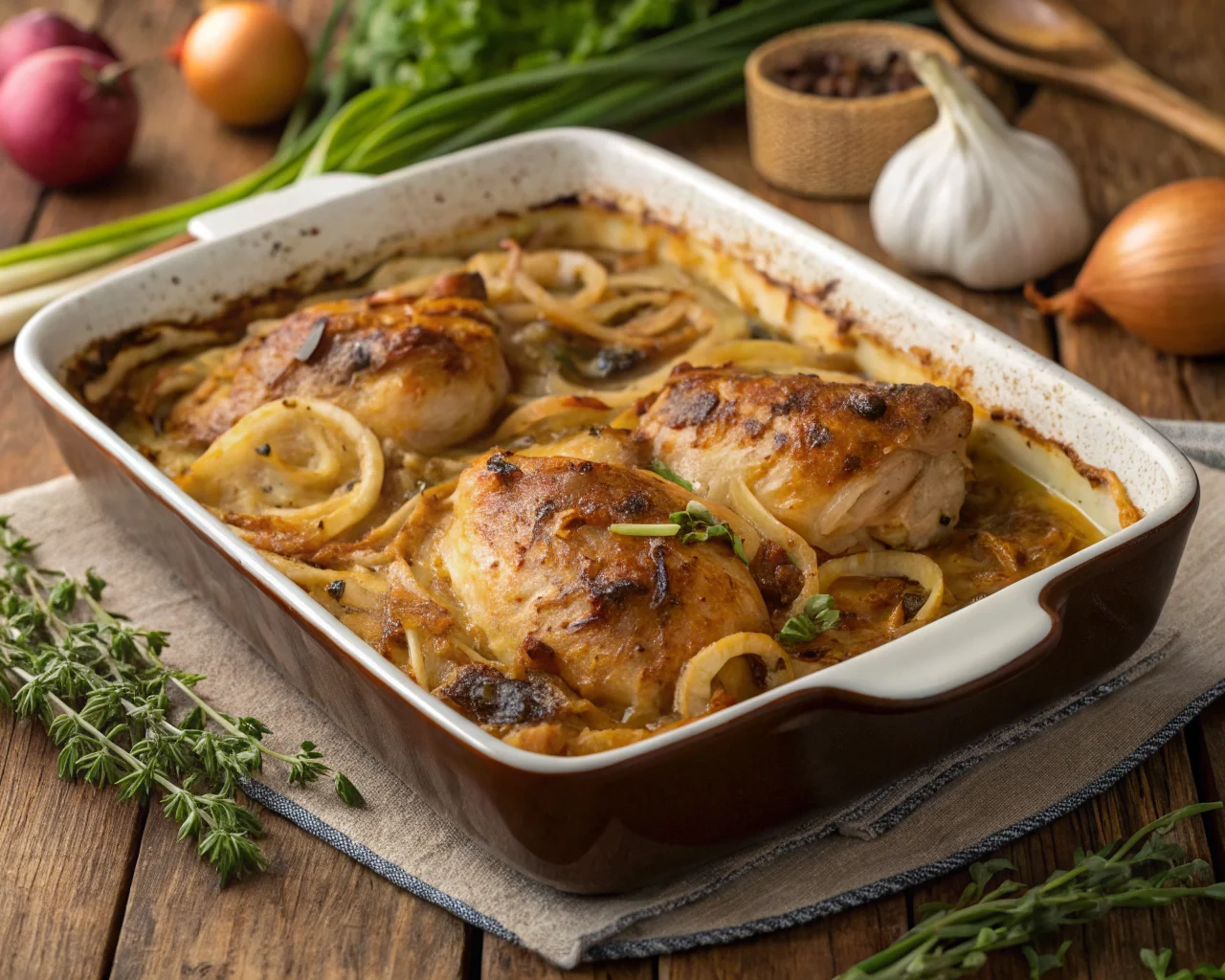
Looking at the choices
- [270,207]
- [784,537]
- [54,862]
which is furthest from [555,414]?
[54,862]

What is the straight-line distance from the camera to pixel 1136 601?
2.94m

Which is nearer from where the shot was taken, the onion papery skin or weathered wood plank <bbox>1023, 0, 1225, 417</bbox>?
weathered wood plank <bbox>1023, 0, 1225, 417</bbox>

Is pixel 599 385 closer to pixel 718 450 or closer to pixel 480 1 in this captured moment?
pixel 718 450

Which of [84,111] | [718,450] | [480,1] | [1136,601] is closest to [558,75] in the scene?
[480,1]

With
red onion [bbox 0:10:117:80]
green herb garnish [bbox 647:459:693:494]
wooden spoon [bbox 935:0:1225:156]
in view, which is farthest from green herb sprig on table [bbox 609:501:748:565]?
red onion [bbox 0:10:117:80]

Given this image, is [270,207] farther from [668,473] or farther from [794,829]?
[794,829]

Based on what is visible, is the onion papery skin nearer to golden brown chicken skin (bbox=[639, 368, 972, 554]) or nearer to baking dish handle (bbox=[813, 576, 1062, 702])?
golden brown chicken skin (bbox=[639, 368, 972, 554])

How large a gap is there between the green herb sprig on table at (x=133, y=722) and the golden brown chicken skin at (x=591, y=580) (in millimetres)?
499

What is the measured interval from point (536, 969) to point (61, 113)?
4.22 meters

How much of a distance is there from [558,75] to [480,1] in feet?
1.60

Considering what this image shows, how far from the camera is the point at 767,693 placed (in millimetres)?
2521

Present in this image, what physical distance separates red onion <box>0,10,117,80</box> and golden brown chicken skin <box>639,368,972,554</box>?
158 inches

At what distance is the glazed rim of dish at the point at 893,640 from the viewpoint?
2.48 m

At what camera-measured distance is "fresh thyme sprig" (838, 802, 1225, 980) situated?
2521mm
